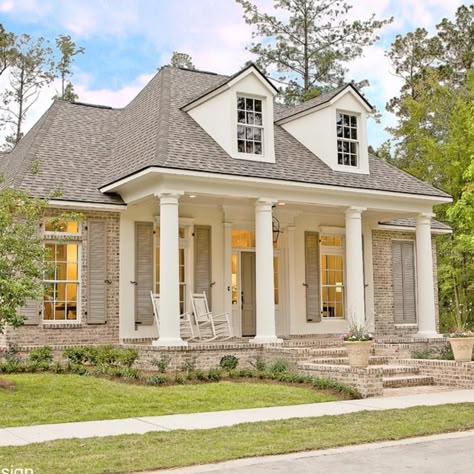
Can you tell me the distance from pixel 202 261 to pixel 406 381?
579 centimetres

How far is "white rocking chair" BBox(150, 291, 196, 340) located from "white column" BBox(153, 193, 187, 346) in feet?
4.80

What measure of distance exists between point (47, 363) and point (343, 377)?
5528 millimetres

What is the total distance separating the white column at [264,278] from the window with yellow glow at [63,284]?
3.96 m

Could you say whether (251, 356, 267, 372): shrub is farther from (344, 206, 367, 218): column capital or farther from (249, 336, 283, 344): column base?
(344, 206, 367, 218): column capital

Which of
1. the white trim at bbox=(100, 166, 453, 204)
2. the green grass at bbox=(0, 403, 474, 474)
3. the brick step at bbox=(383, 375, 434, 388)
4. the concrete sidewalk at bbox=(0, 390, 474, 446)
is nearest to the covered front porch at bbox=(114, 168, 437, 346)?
the white trim at bbox=(100, 166, 453, 204)

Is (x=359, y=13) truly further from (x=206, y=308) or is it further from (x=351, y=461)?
(x=351, y=461)

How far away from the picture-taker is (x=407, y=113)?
34.1m

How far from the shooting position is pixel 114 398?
10.4 meters

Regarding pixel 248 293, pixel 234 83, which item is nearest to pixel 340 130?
pixel 234 83

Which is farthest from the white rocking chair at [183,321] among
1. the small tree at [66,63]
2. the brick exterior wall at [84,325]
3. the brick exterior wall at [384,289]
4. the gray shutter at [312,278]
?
the small tree at [66,63]

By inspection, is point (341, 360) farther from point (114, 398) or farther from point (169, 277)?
point (114, 398)

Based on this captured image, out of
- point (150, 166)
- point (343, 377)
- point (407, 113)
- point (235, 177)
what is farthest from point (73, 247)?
point (407, 113)

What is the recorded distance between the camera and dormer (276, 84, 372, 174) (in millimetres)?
17625

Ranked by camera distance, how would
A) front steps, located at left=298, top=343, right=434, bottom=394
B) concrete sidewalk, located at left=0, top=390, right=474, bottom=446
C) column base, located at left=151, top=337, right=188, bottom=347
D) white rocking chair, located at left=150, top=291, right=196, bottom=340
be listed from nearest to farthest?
concrete sidewalk, located at left=0, top=390, right=474, bottom=446 < front steps, located at left=298, top=343, right=434, bottom=394 < column base, located at left=151, top=337, right=188, bottom=347 < white rocking chair, located at left=150, top=291, right=196, bottom=340
